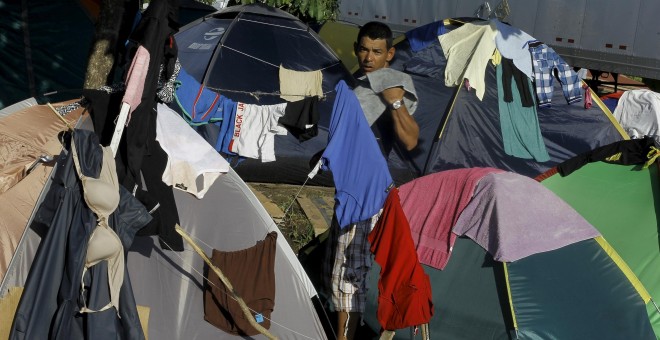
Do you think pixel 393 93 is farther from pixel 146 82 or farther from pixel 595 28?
pixel 595 28

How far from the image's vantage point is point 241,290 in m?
4.94

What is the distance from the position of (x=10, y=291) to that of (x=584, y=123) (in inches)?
228

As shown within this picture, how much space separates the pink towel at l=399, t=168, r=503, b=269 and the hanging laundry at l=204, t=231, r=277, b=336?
1003 mm

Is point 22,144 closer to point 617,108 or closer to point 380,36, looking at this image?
point 380,36

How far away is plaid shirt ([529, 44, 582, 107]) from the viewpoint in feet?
26.8

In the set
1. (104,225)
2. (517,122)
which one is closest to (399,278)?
(104,225)

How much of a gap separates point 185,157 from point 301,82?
13.9 feet

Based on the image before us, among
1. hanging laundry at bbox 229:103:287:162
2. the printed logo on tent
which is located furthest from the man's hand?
the printed logo on tent

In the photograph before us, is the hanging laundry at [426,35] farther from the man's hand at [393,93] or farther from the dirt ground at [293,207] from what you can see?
the man's hand at [393,93]

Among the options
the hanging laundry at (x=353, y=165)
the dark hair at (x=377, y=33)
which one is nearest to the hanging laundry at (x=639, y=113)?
the dark hair at (x=377, y=33)

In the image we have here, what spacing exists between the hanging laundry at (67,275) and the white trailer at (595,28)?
8.48m

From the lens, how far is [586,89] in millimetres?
8414

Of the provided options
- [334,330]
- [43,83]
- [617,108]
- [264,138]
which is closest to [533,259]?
[334,330]

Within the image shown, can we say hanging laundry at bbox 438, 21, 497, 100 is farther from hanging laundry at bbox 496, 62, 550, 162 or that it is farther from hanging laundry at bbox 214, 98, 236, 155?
hanging laundry at bbox 214, 98, 236, 155
